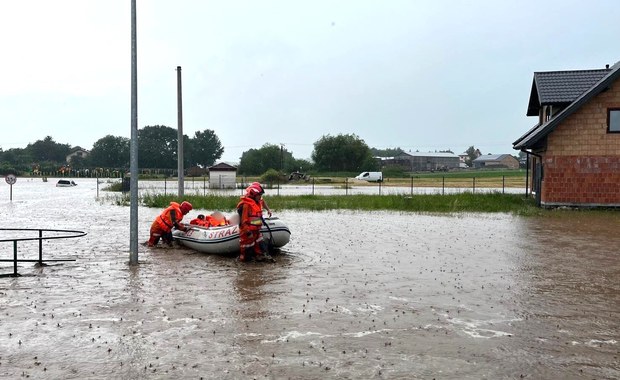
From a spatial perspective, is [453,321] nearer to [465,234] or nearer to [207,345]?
[207,345]

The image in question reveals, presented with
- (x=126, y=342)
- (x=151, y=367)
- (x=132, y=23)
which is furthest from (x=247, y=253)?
(x=151, y=367)

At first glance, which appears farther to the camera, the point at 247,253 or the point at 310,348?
the point at 247,253

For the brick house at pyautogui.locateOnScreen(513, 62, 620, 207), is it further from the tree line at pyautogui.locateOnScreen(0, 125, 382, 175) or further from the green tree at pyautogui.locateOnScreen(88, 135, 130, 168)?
the green tree at pyautogui.locateOnScreen(88, 135, 130, 168)

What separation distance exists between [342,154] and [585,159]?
78117 mm

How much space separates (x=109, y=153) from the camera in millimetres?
142125

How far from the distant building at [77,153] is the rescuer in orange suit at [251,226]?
16205cm

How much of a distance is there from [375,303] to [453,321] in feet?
4.36

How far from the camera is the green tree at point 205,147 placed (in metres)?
144

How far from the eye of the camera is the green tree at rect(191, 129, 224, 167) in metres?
144

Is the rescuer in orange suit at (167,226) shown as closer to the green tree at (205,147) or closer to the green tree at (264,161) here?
the green tree at (264,161)

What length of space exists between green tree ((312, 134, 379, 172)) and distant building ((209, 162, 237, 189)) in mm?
54033

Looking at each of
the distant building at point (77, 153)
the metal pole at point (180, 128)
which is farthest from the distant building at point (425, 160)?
the metal pole at point (180, 128)

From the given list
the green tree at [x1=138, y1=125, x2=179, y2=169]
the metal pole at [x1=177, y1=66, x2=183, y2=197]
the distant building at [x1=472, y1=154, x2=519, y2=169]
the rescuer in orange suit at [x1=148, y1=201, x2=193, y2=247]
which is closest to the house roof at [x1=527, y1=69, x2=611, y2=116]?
the metal pole at [x1=177, y1=66, x2=183, y2=197]

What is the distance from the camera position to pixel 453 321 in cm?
785
